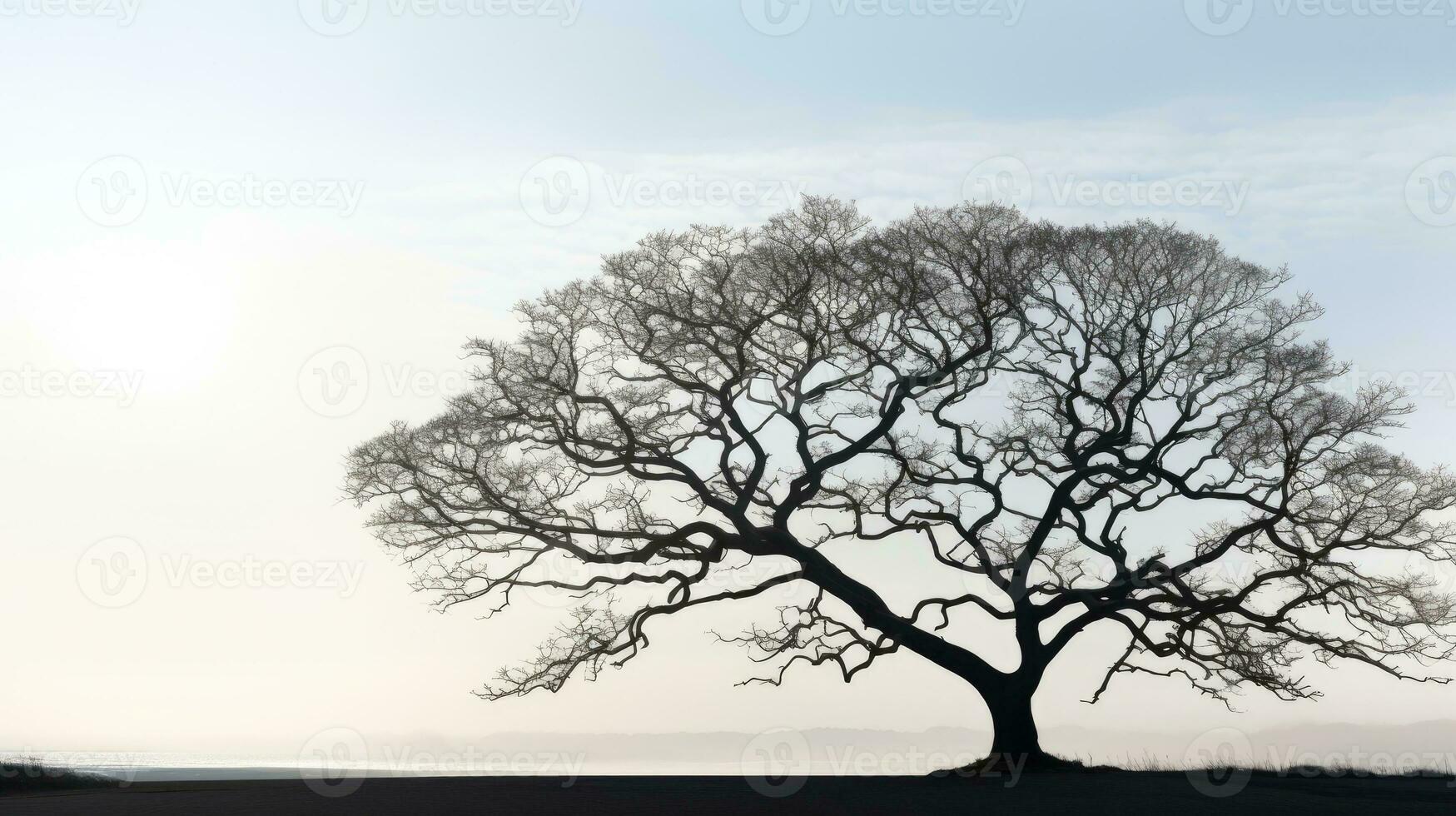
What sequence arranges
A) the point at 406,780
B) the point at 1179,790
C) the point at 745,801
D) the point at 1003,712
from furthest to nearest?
the point at 1003,712, the point at 406,780, the point at 1179,790, the point at 745,801

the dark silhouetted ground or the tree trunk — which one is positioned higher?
the tree trunk

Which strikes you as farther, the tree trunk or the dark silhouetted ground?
the tree trunk

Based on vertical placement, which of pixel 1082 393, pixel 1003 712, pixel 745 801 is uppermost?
pixel 1082 393

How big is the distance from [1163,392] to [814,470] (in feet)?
18.3

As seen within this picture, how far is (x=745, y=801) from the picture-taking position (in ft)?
46.1

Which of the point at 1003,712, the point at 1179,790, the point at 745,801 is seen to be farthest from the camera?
the point at 1003,712

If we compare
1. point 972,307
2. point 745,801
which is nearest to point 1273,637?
point 972,307

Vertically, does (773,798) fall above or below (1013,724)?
below

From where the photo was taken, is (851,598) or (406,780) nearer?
(406,780)

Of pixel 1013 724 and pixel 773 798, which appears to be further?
pixel 1013 724

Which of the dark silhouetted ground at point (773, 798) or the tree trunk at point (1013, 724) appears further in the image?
the tree trunk at point (1013, 724)

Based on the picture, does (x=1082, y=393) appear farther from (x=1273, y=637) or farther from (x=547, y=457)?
(x=547, y=457)

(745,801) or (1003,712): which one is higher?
(1003,712)

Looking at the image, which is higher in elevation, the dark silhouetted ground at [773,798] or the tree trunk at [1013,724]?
the tree trunk at [1013,724]
